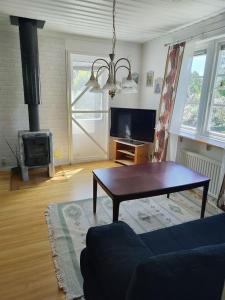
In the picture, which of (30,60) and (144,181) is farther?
(30,60)


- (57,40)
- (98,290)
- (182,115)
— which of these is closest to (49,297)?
(98,290)

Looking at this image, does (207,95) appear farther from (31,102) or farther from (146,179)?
(31,102)

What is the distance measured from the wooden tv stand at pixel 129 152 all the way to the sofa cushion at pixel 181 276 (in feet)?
10.5

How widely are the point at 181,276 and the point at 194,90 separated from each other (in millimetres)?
2995

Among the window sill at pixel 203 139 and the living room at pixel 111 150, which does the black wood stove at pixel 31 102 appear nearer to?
the living room at pixel 111 150

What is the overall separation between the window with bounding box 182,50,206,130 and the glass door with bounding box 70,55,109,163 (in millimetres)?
1731

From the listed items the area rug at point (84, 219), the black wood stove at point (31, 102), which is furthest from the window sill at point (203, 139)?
the black wood stove at point (31, 102)

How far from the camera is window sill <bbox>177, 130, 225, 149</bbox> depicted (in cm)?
279

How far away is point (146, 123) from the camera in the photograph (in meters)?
3.97

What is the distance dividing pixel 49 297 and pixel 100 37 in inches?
157

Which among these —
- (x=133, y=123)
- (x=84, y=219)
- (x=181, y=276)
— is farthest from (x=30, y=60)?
(x=181, y=276)

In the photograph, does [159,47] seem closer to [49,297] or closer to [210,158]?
[210,158]

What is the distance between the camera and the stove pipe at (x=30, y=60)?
3123 millimetres

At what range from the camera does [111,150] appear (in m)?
4.76
